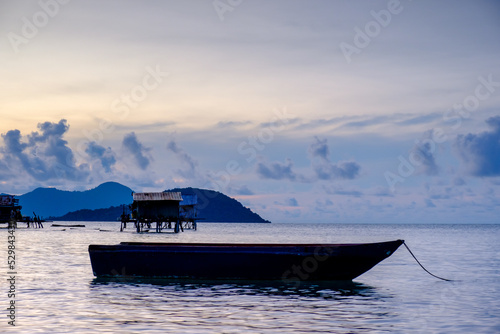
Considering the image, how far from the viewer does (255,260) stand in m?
20.9

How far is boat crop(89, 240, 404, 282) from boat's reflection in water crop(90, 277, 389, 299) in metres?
0.24

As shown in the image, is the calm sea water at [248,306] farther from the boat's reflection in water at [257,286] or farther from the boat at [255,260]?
the boat at [255,260]

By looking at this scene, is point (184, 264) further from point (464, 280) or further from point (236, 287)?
point (464, 280)

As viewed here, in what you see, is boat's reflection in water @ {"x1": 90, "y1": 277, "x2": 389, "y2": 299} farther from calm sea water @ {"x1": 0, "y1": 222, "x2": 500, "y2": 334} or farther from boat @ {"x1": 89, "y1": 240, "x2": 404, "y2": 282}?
boat @ {"x1": 89, "y1": 240, "x2": 404, "y2": 282}

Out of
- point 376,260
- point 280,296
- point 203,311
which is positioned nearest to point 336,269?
point 376,260

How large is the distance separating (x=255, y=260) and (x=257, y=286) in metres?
0.97

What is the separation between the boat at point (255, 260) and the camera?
20656 millimetres

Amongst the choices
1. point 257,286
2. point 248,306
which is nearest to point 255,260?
point 257,286

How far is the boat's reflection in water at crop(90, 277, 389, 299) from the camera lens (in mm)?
19141

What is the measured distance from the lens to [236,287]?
2028 cm

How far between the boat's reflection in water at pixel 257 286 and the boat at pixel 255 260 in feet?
0.80

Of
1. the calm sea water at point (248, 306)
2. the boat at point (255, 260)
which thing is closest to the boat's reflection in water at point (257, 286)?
the calm sea water at point (248, 306)

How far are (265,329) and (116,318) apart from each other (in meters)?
3.91

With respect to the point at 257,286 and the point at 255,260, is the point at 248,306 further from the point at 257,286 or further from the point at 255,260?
the point at 255,260
